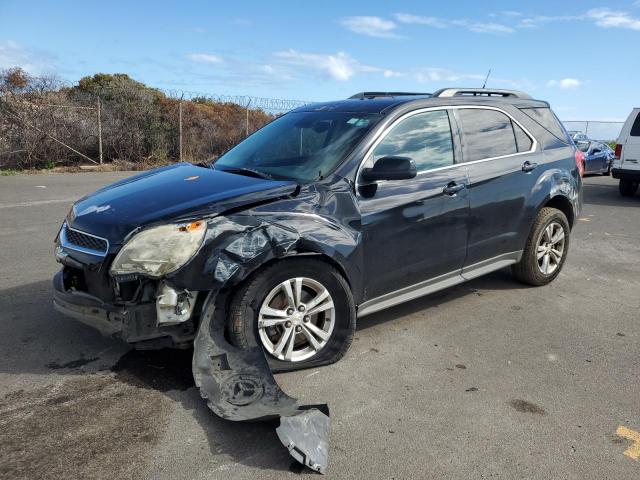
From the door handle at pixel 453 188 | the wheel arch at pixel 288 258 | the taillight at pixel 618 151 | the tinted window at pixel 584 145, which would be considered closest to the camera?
the wheel arch at pixel 288 258

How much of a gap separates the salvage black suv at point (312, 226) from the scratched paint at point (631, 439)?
1.67m

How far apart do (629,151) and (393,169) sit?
11127mm

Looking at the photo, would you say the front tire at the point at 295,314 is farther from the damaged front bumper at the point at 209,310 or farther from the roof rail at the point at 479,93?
the roof rail at the point at 479,93

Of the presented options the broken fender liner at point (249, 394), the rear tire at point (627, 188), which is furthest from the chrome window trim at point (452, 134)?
the rear tire at point (627, 188)

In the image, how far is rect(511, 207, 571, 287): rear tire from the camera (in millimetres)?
5312

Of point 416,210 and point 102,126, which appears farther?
point 102,126

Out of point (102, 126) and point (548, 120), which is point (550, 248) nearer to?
point (548, 120)

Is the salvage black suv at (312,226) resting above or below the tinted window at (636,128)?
below

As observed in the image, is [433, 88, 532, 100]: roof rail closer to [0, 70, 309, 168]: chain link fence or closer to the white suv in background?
the white suv in background

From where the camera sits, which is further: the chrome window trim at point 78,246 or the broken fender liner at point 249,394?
the chrome window trim at point 78,246

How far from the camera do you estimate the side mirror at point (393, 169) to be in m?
3.74

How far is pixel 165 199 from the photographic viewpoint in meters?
3.56

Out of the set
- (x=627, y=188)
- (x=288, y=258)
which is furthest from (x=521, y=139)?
(x=627, y=188)

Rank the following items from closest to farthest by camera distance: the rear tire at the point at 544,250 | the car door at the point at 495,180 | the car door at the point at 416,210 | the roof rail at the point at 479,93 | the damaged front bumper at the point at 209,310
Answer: the damaged front bumper at the point at 209,310 → the car door at the point at 416,210 → the car door at the point at 495,180 → the roof rail at the point at 479,93 → the rear tire at the point at 544,250
